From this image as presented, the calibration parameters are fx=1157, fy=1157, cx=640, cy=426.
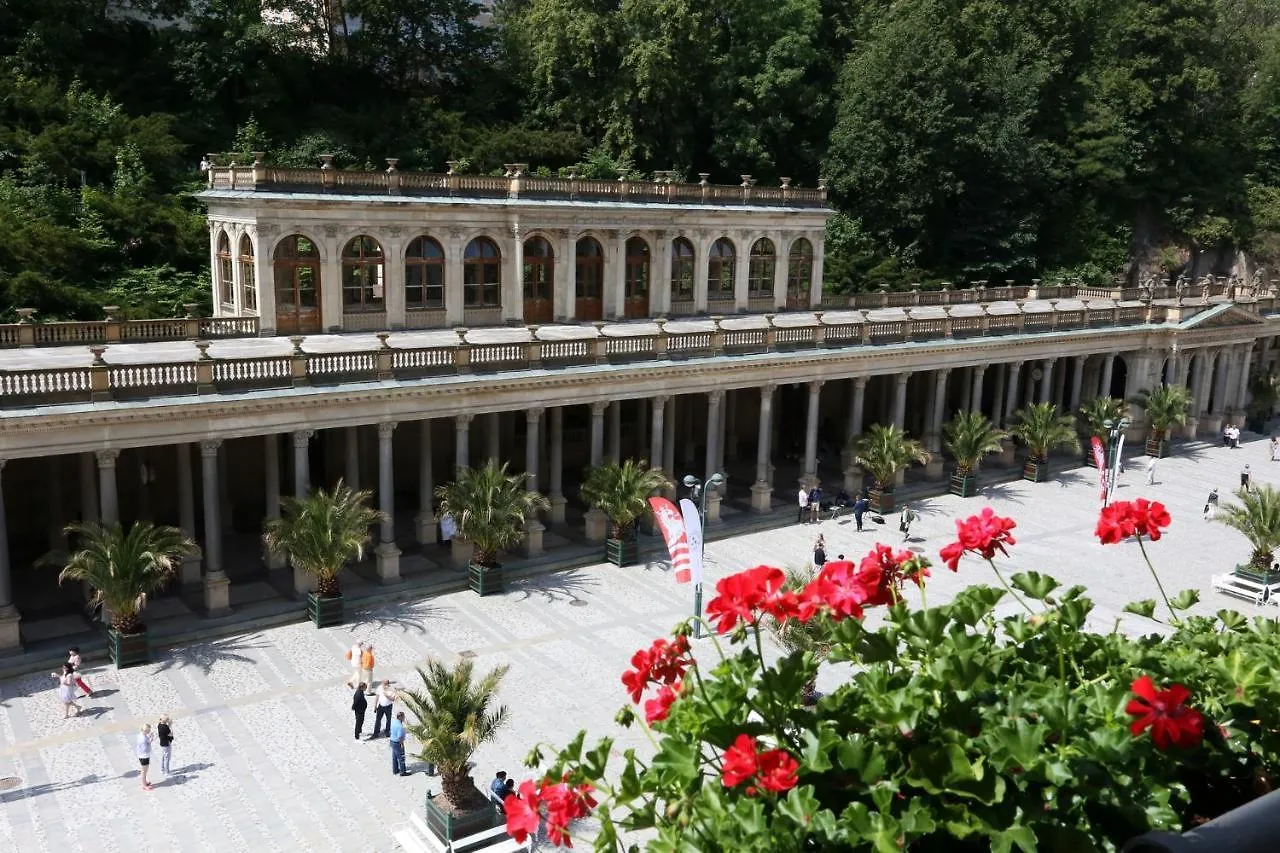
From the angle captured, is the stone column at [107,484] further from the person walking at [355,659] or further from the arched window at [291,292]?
the arched window at [291,292]

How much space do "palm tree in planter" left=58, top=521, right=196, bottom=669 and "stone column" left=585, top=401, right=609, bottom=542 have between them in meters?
11.9

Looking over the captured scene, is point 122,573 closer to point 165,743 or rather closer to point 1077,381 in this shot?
point 165,743

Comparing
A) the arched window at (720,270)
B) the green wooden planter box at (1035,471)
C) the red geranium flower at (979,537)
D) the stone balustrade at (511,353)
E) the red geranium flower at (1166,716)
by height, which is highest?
the red geranium flower at (979,537)

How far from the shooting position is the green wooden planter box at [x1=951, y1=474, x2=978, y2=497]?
40.8m

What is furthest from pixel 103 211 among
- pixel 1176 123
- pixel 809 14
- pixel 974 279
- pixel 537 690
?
pixel 1176 123

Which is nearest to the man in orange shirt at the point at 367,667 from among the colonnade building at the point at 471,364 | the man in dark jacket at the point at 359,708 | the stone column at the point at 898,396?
the man in dark jacket at the point at 359,708

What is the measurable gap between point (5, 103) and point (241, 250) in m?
21.0

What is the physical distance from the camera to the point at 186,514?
2753 cm

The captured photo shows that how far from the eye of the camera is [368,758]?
66.7 feet

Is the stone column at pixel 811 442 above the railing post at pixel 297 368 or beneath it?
beneath

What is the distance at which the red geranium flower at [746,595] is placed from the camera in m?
7.74

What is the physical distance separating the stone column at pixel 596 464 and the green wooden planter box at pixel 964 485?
1456cm

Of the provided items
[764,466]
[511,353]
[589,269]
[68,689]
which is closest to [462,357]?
[511,353]

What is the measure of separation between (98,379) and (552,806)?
2054cm
